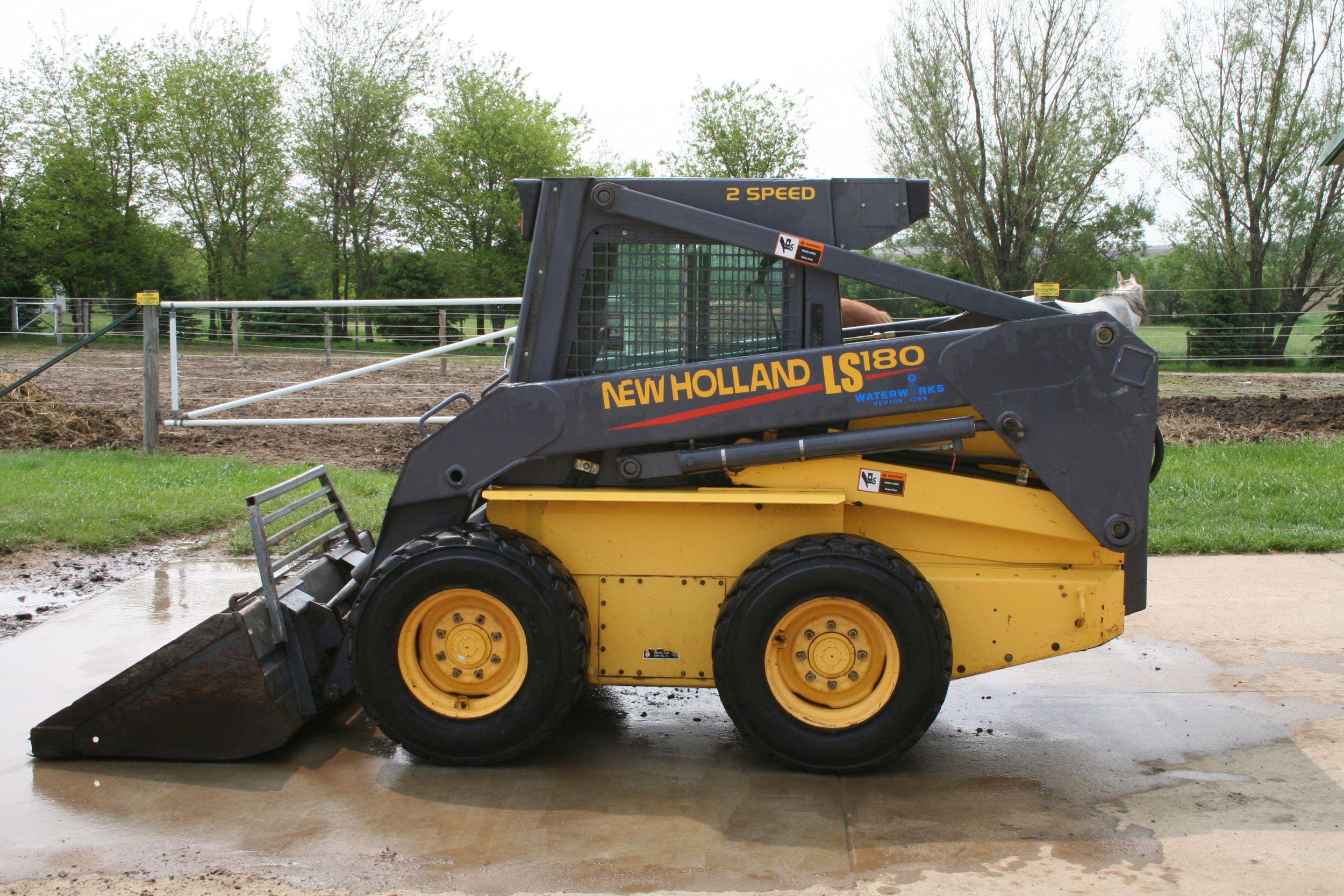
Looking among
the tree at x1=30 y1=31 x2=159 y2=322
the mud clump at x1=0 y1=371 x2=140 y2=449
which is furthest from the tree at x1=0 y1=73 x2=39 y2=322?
the mud clump at x1=0 y1=371 x2=140 y2=449

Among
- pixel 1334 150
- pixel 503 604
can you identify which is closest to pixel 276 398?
pixel 503 604

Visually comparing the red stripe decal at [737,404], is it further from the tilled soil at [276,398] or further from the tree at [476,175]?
the tree at [476,175]

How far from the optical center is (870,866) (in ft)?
10.9

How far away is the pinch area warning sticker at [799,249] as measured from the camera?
413 cm

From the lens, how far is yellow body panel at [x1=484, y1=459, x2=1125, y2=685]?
4090 millimetres

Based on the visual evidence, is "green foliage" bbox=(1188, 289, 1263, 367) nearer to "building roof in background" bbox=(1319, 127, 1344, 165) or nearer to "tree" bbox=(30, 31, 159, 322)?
"building roof in background" bbox=(1319, 127, 1344, 165)

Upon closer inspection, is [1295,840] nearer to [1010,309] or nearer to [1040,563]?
[1040,563]

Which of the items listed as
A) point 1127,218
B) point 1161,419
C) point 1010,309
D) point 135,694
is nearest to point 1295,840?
point 1010,309

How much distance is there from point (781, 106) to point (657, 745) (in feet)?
127

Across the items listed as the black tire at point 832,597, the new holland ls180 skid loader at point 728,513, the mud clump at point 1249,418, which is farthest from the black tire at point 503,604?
the mud clump at point 1249,418

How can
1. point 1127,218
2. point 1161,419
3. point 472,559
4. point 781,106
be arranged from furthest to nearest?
1. point 781,106
2. point 1127,218
3. point 1161,419
4. point 472,559

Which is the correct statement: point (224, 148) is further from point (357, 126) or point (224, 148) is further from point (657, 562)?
point (657, 562)

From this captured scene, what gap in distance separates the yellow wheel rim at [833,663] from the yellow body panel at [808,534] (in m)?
0.30

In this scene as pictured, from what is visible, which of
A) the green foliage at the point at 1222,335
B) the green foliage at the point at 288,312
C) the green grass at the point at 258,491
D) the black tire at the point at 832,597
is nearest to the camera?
the black tire at the point at 832,597
